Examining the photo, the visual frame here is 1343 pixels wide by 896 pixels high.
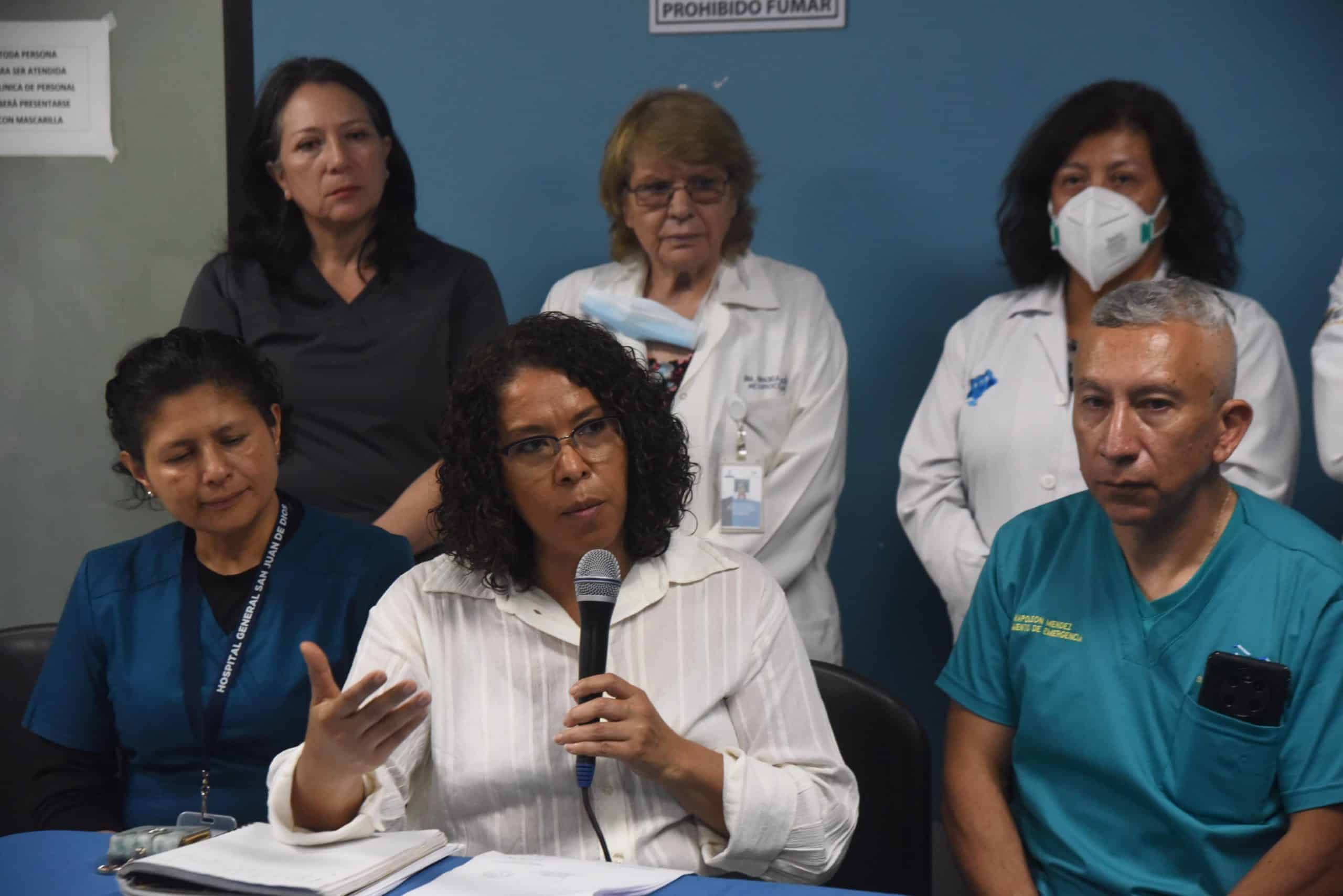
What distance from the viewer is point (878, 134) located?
3.32 m

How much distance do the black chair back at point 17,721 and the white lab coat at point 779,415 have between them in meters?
1.28

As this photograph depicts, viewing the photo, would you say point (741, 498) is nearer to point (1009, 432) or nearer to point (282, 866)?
point (1009, 432)

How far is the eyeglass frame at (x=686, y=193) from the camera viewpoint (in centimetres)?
277

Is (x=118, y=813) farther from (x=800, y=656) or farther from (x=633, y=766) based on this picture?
(x=800, y=656)

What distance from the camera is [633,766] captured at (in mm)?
1548

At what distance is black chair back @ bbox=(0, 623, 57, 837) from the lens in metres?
2.19

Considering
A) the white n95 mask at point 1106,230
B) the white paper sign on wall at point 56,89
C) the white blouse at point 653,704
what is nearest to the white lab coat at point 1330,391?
the white n95 mask at point 1106,230

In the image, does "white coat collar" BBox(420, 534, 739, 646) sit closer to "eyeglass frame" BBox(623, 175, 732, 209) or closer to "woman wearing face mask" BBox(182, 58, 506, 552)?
"woman wearing face mask" BBox(182, 58, 506, 552)

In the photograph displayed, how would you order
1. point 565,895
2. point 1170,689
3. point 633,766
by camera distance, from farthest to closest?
point 1170,689 < point 633,766 < point 565,895

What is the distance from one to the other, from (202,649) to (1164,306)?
158 centimetres

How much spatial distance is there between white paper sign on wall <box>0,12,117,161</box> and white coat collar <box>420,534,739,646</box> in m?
2.32

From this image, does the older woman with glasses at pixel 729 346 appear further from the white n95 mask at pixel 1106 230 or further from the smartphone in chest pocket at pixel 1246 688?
the smartphone in chest pocket at pixel 1246 688

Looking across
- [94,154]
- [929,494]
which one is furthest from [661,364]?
[94,154]

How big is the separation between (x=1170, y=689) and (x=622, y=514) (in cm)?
80
